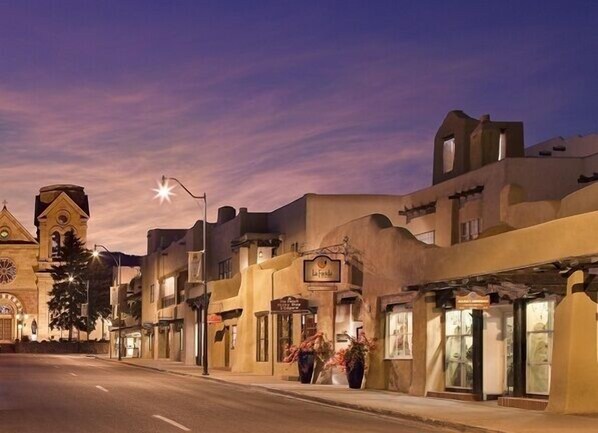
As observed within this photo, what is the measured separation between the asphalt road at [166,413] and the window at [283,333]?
12.0 meters

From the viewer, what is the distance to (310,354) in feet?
132

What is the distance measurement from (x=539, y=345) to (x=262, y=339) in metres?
26.1

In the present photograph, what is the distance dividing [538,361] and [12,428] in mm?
12382

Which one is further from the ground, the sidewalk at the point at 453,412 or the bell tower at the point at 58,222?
the bell tower at the point at 58,222

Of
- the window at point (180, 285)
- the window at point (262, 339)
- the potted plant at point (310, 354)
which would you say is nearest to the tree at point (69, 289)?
the window at point (180, 285)

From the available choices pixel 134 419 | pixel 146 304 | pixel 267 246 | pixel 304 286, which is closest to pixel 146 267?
pixel 146 304

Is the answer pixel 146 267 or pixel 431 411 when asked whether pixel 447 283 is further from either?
pixel 146 267

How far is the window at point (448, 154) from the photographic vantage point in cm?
4394

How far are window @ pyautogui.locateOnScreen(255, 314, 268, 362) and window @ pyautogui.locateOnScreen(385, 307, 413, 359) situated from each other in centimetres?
1584

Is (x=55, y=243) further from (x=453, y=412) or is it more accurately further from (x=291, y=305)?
(x=453, y=412)

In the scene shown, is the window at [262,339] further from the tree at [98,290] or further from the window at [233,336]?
the tree at [98,290]

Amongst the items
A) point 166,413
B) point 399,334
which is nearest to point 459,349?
point 399,334

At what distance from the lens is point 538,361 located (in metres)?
26.1

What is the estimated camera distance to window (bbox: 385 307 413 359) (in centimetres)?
3338
